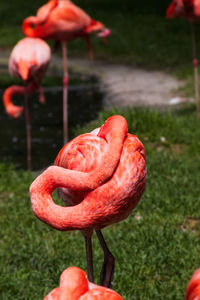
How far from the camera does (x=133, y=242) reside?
371 cm

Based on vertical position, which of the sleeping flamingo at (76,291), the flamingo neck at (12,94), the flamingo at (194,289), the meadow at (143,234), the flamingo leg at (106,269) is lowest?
the flamingo neck at (12,94)

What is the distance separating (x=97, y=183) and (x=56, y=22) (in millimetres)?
3857

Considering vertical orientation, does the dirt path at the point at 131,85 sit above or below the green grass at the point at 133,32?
above

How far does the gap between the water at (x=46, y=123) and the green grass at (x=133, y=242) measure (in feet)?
2.63

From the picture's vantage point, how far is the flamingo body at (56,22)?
579 centimetres

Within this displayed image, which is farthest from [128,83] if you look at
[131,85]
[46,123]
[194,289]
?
[194,289]

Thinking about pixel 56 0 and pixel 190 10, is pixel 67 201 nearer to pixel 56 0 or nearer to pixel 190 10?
pixel 56 0

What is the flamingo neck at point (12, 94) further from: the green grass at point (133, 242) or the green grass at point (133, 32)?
the green grass at point (133, 32)

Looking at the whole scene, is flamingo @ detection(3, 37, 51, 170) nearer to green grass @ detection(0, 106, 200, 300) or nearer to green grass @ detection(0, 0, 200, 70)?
green grass @ detection(0, 106, 200, 300)

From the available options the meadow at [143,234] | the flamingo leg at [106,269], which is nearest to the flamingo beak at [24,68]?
the meadow at [143,234]

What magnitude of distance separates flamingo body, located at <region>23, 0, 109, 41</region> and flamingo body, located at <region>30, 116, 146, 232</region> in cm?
357

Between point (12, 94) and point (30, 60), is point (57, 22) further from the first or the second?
point (12, 94)

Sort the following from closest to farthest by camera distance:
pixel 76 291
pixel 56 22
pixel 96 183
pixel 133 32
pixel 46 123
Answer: pixel 76 291 < pixel 96 183 < pixel 56 22 < pixel 46 123 < pixel 133 32

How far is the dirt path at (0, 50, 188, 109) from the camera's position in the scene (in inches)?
323
